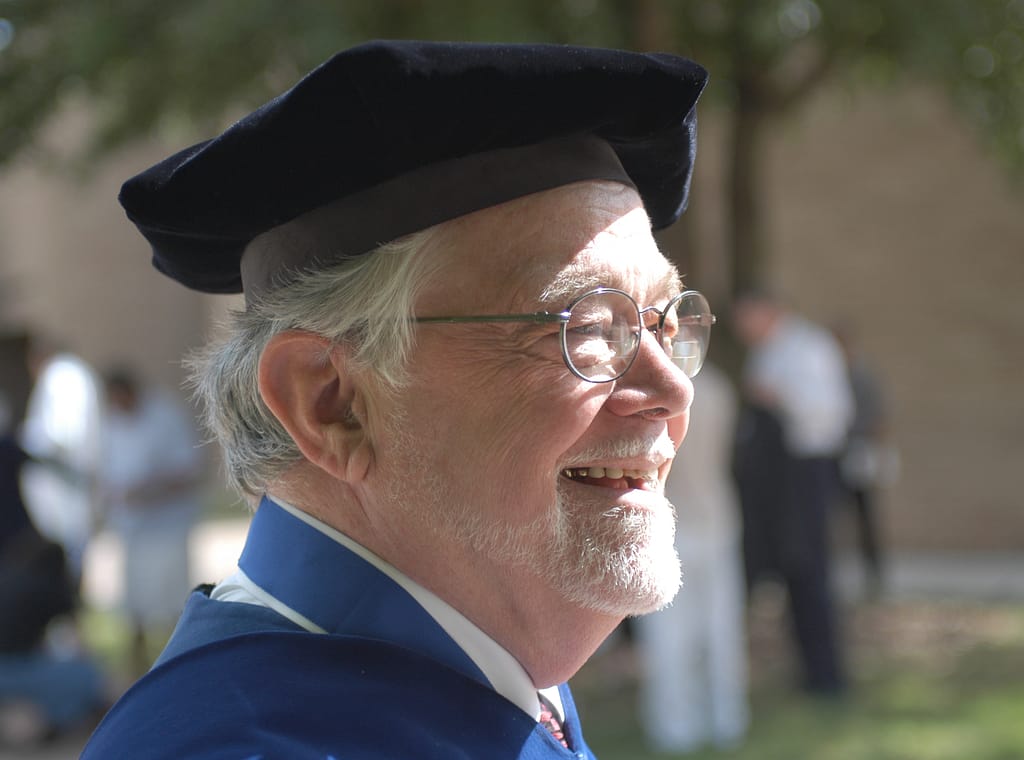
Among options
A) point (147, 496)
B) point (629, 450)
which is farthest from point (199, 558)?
point (629, 450)

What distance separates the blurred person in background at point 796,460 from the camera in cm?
623

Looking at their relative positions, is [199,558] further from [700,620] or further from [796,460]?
→ [700,620]

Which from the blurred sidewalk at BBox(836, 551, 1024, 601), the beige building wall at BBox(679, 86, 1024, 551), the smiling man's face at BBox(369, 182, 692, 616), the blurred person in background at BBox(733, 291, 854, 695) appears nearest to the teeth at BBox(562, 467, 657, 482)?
the smiling man's face at BBox(369, 182, 692, 616)

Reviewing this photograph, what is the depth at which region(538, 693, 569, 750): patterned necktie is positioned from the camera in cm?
152

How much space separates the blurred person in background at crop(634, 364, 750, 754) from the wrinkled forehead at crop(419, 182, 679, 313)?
12.5 feet

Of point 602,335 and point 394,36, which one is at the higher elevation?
point 394,36

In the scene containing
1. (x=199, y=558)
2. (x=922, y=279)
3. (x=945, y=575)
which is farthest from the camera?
(x=199, y=558)

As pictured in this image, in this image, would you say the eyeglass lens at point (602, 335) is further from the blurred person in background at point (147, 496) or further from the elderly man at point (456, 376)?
the blurred person in background at point (147, 496)

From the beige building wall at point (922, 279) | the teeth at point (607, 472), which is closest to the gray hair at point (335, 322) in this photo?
the teeth at point (607, 472)

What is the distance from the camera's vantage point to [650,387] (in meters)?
1.53

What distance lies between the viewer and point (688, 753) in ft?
18.5

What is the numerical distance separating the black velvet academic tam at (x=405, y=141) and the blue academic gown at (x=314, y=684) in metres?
0.37

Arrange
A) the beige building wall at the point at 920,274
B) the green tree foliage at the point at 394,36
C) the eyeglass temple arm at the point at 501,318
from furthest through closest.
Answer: the beige building wall at the point at 920,274, the green tree foliage at the point at 394,36, the eyeglass temple arm at the point at 501,318

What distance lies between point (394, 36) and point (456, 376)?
370 centimetres
